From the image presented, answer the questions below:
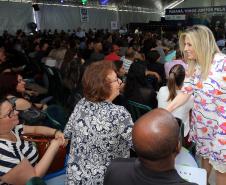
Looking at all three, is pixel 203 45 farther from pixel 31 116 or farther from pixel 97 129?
pixel 31 116

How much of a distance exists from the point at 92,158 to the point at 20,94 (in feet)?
5.76

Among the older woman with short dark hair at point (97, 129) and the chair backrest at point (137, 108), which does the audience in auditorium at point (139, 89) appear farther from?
the older woman with short dark hair at point (97, 129)

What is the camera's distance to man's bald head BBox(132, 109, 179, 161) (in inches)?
45.8

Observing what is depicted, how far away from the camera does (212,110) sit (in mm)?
2352

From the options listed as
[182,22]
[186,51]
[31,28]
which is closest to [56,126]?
[186,51]

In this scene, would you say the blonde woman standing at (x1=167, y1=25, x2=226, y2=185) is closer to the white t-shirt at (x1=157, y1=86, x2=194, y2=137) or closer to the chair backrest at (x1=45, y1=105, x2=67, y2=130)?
the white t-shirt at (x1=157, y1=86, x2=194, y2=137)

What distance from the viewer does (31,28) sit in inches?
600

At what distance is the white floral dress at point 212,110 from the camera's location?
7.45 feet

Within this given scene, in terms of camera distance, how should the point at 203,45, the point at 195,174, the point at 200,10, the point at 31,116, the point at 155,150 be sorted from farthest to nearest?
the point at 200,10, the point at 31,116, the point at 203,45, the point at 195,174, the point at 155,150

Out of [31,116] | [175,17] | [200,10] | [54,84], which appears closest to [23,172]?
[31,116]

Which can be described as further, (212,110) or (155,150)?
(212,110)

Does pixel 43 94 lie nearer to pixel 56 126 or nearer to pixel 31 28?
pixel 56 126

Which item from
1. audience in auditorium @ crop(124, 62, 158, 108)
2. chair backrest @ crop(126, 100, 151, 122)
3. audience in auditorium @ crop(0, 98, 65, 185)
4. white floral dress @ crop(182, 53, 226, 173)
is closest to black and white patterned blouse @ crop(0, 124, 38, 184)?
audience in auditorium @ crop(0, 98, 65, 185)

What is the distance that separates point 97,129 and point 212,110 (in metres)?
0.94
